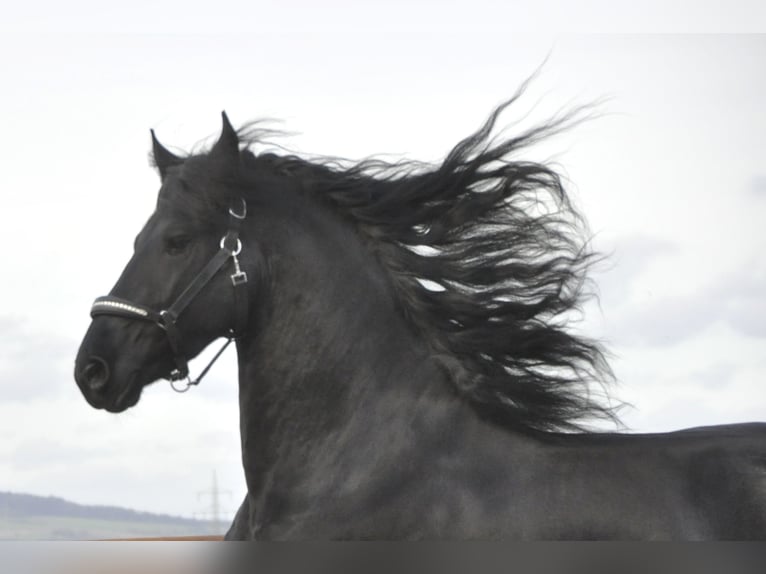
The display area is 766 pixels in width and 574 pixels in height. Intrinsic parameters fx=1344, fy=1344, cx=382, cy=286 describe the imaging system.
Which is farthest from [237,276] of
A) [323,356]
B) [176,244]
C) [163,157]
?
[163,157]

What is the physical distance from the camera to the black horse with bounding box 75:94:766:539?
5.61 m

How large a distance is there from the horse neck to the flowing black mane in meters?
0.15

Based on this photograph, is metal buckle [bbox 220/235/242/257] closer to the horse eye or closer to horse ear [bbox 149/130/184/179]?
the horse eye

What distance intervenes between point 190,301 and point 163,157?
0.89 metres

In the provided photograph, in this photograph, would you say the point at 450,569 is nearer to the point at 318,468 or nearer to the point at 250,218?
the point at 318,468

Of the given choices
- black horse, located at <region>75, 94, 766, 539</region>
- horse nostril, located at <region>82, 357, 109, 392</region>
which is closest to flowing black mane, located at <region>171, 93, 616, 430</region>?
black horse, located at <region>75, 94, 766, 539</region>

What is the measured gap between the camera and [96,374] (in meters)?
5.64

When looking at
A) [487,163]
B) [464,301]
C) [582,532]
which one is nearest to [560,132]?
[487,163]

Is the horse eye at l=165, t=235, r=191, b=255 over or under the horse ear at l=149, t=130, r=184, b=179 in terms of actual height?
under

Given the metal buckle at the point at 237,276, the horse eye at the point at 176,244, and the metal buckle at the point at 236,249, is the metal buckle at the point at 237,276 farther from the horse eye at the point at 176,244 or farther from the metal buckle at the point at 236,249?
the horse eye at the point at 176,244

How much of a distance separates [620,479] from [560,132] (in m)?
1.68

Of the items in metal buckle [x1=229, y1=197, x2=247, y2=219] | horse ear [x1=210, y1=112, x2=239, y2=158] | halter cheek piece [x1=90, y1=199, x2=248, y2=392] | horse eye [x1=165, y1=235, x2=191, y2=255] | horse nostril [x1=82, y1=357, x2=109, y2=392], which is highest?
horse ear [x1=210, y1=112, x2=239, y2=158]

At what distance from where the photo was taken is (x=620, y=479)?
5.66 meters

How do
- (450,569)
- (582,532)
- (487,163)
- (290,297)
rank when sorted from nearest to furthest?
(450,569) < (582,532) < (290,297) < (487,163)
